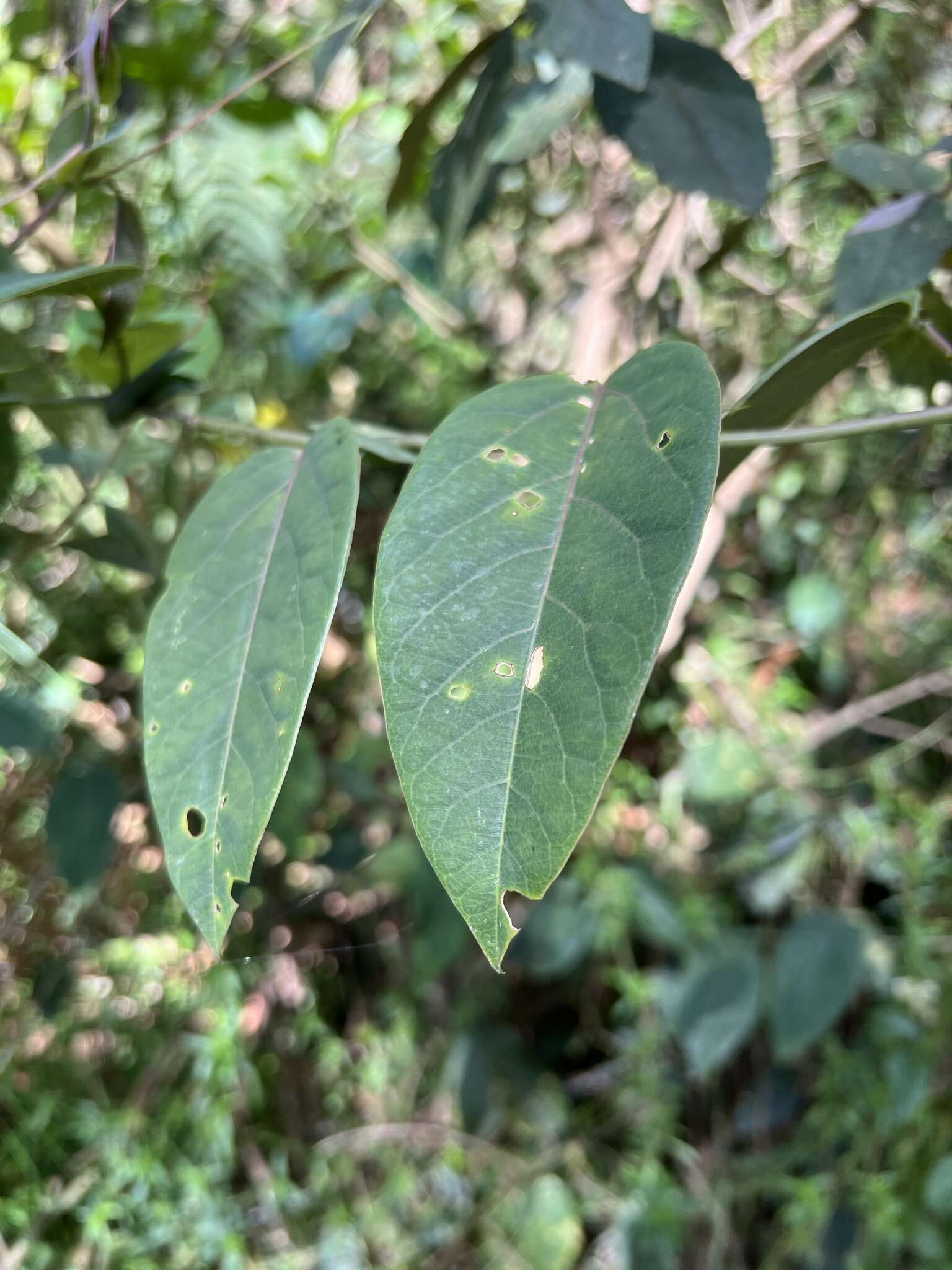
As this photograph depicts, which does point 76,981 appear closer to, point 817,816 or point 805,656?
point 817,816

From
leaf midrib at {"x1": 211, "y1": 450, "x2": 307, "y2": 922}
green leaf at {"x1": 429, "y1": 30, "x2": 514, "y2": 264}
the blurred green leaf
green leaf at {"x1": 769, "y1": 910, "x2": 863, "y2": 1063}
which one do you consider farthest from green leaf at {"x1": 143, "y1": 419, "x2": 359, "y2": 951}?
the blurred green leaf

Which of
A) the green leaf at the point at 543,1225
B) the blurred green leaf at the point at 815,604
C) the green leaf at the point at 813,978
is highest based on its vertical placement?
the blurred green leaf at the point at 815,604

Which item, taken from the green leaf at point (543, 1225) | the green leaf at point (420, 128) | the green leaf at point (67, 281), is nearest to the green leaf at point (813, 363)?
the green leaf at point (67, 281)

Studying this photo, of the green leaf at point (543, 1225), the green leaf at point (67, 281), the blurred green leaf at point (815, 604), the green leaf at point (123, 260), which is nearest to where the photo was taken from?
the green leaf at point (67, 281)

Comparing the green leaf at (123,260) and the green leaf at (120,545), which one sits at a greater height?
the green leaf at (123,260)

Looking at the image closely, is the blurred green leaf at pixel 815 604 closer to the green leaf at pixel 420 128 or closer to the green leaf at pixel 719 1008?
the green leaf at pixel 719 1008

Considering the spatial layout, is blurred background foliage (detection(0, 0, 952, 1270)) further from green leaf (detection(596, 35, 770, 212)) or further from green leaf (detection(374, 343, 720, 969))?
green leaf (detection(374, 343, 720, 969))

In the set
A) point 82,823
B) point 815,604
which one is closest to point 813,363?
point 82,823

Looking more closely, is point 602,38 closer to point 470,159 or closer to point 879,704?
point 470,159
